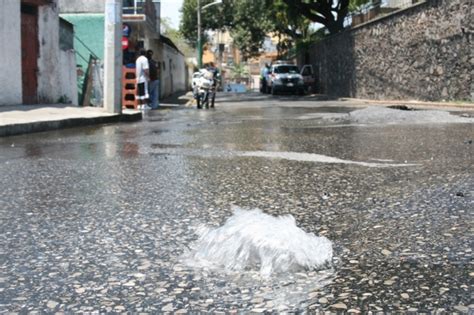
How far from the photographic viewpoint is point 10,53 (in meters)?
15.4

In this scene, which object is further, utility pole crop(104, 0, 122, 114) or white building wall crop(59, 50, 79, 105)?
white building wall crop(59, 50, 79, 105)

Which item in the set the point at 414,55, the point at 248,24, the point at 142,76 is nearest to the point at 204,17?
the point at 248,24

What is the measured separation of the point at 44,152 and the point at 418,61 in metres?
17.8

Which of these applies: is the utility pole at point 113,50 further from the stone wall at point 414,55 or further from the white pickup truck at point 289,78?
the white pickup truck at point 289,78

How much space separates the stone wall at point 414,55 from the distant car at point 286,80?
19.6 feet

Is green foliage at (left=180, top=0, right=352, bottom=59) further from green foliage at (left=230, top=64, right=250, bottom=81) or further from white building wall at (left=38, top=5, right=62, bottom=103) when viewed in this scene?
green foliage at (left=230, top=64, right=250, bottom=81)

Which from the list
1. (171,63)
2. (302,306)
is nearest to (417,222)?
(302,306)

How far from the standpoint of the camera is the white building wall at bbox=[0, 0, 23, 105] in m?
15.1

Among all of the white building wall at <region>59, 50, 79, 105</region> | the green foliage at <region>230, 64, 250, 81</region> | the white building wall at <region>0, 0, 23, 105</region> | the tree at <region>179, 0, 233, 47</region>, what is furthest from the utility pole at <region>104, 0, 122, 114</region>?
the green foliage at <region>230, 64, 250, 81</region>

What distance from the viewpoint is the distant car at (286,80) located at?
3919 centimetres

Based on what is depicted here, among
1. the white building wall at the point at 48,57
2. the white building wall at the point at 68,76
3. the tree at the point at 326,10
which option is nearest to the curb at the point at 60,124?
the white building wall at the point at 48,57

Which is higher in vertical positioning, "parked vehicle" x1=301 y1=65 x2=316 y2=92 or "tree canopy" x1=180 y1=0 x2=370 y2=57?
"tree canopy" x1=180 y1=0 x2=370 y2=57

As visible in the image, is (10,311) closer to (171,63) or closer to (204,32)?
(171,63)

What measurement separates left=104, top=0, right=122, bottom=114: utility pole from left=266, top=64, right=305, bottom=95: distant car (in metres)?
25.6
